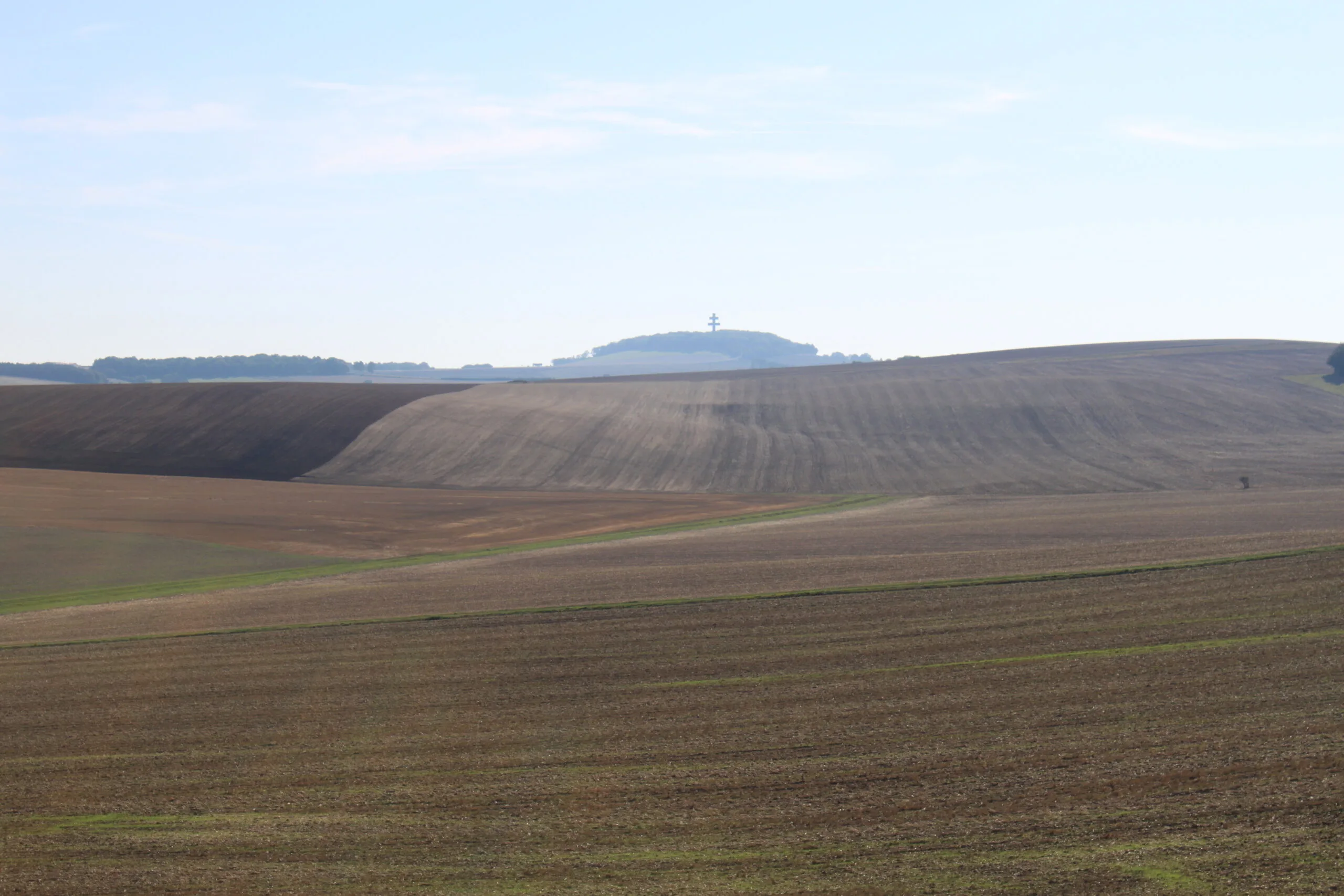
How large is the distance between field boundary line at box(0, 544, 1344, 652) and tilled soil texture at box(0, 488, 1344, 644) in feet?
1.30

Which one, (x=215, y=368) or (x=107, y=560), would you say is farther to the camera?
(x=215, y=368)

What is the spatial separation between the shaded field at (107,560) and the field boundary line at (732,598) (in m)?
7.55

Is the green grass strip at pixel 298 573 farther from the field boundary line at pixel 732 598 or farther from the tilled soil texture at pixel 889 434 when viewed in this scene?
the tilled soil texture at pixel 889 434

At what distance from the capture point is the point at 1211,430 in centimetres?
6431

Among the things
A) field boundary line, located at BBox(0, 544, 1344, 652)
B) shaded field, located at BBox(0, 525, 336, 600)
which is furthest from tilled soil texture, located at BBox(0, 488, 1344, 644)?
shaded field, located at BBox(0, 525, 336, 600)

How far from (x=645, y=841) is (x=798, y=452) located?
165ft

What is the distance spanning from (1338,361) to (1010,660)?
241 feet

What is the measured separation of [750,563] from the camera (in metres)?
30.2

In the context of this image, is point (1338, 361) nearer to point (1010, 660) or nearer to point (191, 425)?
point (191, 425)

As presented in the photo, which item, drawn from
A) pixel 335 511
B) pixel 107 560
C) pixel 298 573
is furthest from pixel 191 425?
pixel 298 573

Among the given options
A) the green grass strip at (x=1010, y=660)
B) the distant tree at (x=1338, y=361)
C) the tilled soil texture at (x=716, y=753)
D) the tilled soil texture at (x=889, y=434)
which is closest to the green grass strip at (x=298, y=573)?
the tilled soil texture at (x=716, y=753)

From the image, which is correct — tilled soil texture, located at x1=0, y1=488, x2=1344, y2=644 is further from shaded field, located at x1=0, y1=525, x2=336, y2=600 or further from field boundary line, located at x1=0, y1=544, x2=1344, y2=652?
shaded field, located at x1=0, y1=525, x2=336, y2=600

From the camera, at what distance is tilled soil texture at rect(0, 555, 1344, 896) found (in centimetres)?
1195

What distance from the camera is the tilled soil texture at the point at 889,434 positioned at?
2172 inches
